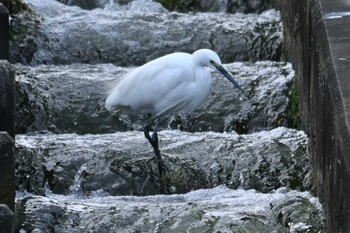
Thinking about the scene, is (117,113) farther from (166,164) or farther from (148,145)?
(166,164)

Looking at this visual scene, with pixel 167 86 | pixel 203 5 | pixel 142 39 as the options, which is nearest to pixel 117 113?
pixel 167 86

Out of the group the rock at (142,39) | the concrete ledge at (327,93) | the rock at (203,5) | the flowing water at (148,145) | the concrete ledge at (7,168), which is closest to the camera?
the concrete ledge at (327,93)

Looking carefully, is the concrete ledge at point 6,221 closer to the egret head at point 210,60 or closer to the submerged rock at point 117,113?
the egret head at point 210,60

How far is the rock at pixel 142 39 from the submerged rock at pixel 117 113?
2.62ft

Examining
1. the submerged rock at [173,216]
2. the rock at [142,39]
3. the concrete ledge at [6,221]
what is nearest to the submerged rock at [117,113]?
the rock at [142,39]

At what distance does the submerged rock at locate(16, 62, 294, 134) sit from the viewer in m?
7.53

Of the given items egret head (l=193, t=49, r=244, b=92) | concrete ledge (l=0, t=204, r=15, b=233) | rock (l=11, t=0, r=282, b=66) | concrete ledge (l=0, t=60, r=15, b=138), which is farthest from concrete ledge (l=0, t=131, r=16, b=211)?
rock (l=11, t=0, r=282, b=66)

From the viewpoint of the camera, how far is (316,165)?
232 inches

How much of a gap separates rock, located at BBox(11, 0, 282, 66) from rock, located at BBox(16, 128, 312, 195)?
6.67ft

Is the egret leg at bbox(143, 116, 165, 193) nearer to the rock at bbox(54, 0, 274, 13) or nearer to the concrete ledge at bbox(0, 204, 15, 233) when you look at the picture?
the concrete ledge at bbox(0, 204, 15, 233)

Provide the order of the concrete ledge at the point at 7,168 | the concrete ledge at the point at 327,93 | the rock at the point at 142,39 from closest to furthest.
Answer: the concrete ledge at the point at 327,93 → the concrete ledge at the point at 7,168 → the rock at the point at 142,39

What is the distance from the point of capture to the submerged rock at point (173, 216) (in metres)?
5.31

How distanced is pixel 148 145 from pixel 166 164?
1.71 ft

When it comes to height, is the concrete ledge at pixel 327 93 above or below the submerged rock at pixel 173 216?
above
